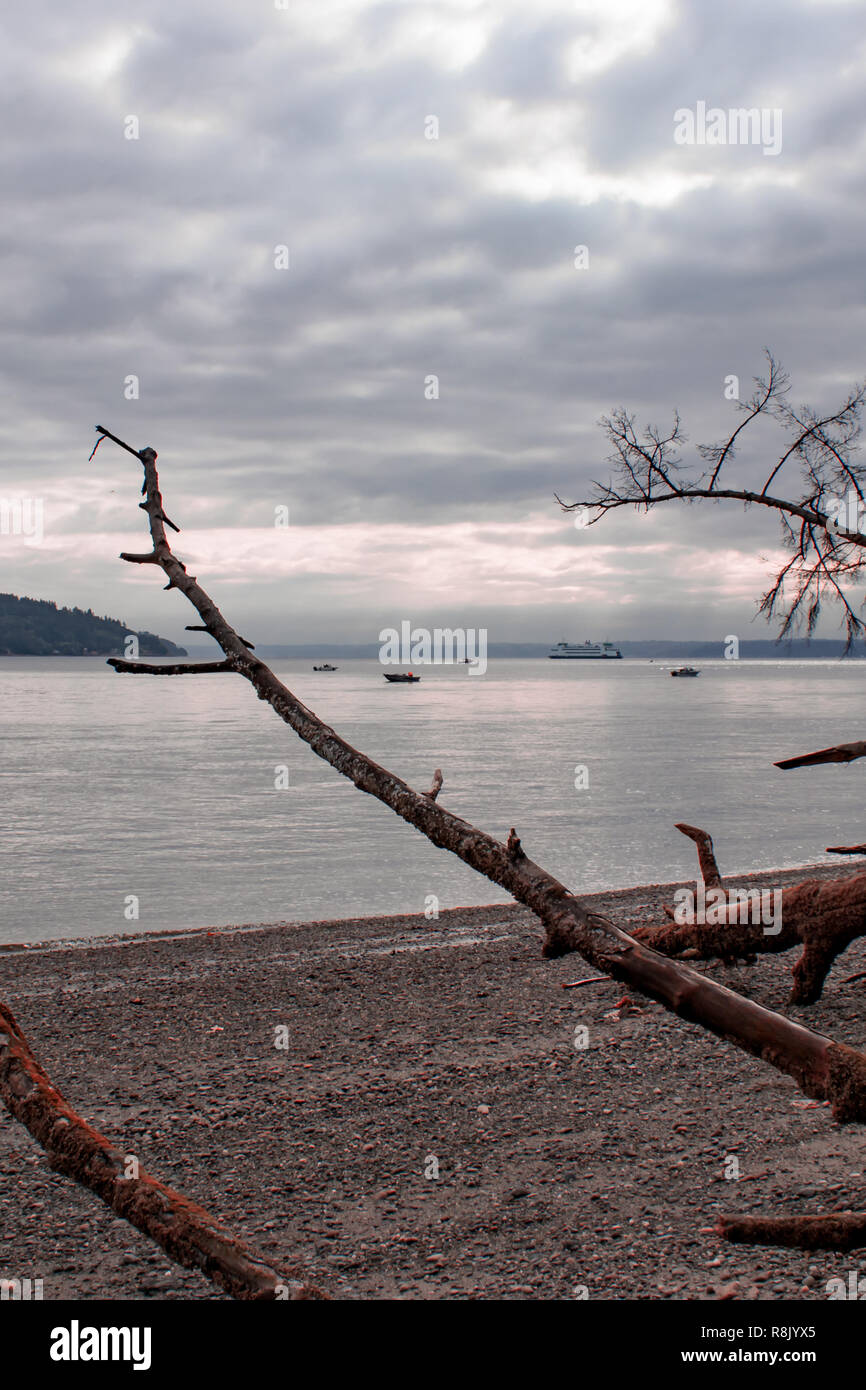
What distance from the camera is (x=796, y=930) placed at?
356 inches

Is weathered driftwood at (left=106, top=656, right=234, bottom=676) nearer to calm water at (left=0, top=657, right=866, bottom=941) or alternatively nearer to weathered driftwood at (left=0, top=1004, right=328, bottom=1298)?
weathered driftwood at (left=0, top=1004, right=328, bottom=1298)

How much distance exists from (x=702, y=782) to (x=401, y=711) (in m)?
67.7

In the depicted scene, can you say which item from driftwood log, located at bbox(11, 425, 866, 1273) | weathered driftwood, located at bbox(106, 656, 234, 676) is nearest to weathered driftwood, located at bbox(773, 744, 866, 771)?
driftwood log, located at bbox(11, 425, 866, 1273)

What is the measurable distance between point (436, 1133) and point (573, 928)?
5.57 metres

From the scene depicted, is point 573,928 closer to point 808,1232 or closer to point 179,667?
point 808,1232

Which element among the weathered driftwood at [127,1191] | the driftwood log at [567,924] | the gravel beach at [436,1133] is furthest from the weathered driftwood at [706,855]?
the weathered driftwood at [127,1191]

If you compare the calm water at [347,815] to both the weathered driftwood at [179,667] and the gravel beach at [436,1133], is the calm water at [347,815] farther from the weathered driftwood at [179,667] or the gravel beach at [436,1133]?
the weathered driftwood at [179,667]

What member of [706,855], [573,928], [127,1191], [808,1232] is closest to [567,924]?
[573,928]

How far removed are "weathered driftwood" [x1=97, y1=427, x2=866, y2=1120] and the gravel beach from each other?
3.43 metres

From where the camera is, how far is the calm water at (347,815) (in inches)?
864

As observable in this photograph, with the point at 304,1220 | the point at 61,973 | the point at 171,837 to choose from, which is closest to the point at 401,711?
the point at 171,837

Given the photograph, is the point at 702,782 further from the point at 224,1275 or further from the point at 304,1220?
the point at 224,1275

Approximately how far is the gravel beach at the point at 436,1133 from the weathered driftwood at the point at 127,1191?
3506 millimetres
